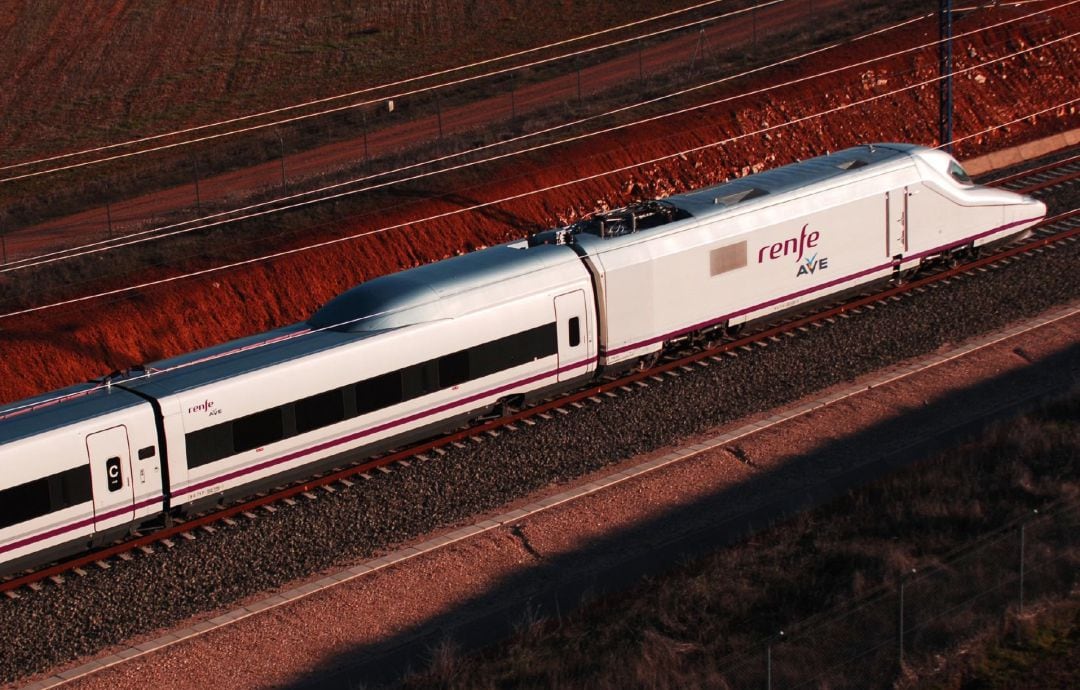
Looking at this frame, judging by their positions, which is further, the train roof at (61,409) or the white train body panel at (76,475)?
the train roof at (61,409)

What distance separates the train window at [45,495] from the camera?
Result: 2106 centimetres

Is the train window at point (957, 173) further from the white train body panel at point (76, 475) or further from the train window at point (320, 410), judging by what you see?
the white train body panel at point (76, 475)

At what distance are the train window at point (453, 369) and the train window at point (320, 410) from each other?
6.60 ft

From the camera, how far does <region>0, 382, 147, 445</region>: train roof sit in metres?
21.7

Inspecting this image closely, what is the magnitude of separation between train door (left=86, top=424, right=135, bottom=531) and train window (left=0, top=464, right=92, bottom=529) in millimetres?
171

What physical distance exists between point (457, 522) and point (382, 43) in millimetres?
43158

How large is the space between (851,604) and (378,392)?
9302 mm

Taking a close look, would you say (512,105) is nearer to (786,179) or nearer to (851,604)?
(786,179)

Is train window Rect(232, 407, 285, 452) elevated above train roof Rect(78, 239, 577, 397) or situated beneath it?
situated beneath

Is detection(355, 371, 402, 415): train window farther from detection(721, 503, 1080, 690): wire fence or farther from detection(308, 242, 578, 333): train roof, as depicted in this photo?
detection(721, 503, 1080, 690): wire fence

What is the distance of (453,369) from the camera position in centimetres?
2570

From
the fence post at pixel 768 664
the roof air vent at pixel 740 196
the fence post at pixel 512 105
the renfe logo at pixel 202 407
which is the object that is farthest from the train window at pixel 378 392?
the fence post at pixel 512 105

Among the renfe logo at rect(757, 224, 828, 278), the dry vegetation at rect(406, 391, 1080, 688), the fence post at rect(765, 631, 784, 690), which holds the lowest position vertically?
the dry vegetation at rect(406, 391, 1080, 688)

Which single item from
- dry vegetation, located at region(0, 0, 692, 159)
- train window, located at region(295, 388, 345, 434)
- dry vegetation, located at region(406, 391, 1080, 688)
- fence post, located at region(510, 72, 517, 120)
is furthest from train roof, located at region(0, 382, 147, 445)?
dry vegetation, located at region(0, 0, 692, 159)
